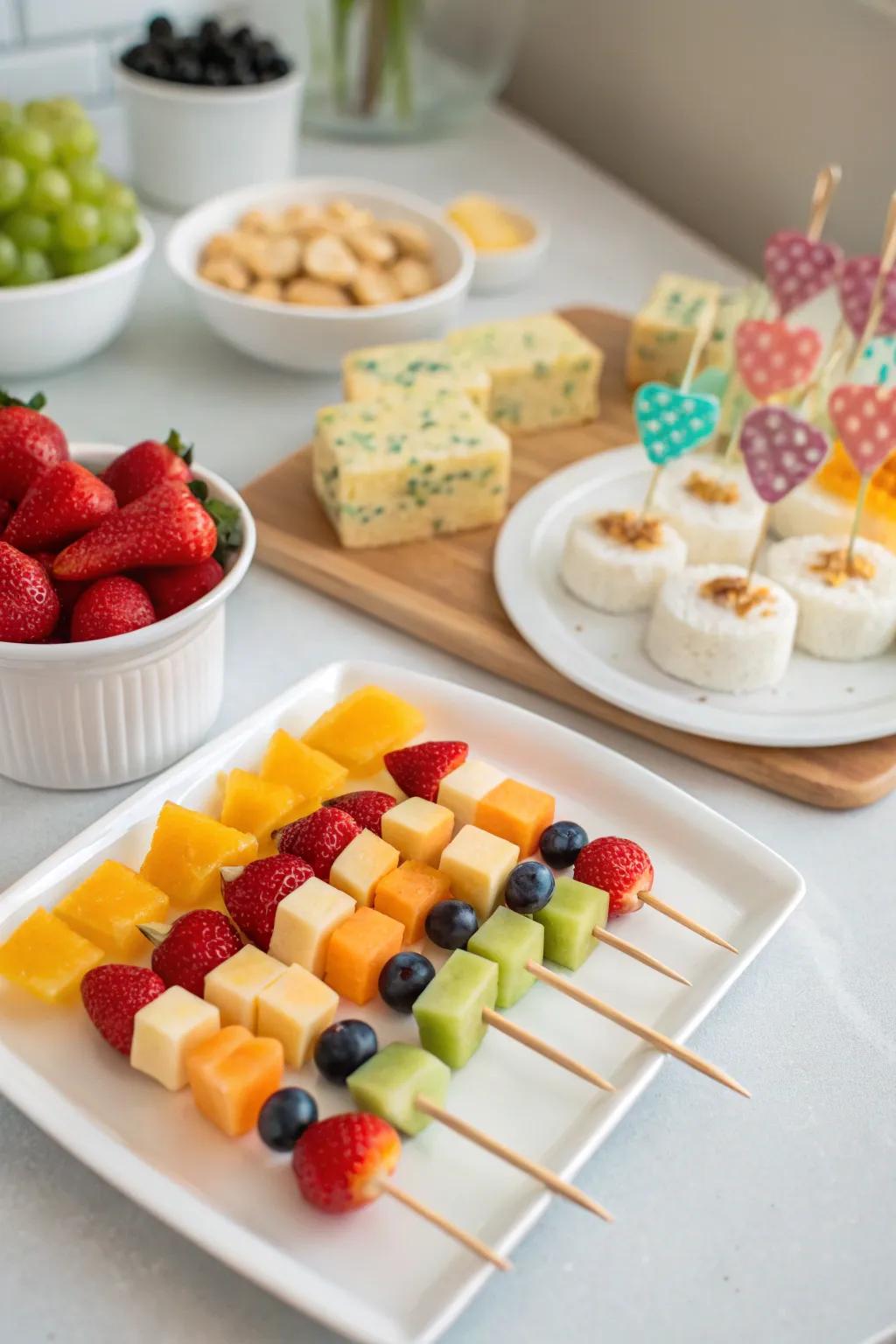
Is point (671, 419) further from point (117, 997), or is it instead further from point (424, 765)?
point (117, 997)

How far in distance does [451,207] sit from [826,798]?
4.30 feet

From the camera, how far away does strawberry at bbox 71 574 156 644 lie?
1104 mm

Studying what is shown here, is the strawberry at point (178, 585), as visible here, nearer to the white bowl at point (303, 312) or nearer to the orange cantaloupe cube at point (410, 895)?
the orange cantaloupe cube at point (410, 895)

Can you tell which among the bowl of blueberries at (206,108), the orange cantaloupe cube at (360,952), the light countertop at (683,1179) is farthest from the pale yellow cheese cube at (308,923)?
the bowl of blueberries at (206,108)

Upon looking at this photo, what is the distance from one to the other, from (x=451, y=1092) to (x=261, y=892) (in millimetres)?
217

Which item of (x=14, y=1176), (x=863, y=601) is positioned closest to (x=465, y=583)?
(x=863, y=601)

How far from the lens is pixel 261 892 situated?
3.47 ft

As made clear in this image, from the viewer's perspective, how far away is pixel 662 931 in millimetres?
1139

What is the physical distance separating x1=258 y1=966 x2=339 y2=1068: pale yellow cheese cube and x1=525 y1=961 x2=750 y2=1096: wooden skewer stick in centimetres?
17

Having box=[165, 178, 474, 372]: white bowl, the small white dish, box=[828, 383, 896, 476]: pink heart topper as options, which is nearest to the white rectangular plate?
the small white dish

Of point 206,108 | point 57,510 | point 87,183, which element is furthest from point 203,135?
point 57,510

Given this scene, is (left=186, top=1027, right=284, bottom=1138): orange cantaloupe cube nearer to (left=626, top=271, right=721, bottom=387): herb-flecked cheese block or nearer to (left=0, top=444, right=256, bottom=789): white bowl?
(left=0, top=444, right=256, bottom=789): white bowl

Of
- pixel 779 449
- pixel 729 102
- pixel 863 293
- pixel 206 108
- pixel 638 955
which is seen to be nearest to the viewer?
pixel 638 955

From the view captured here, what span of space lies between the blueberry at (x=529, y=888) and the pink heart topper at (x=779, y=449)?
0.51 m
